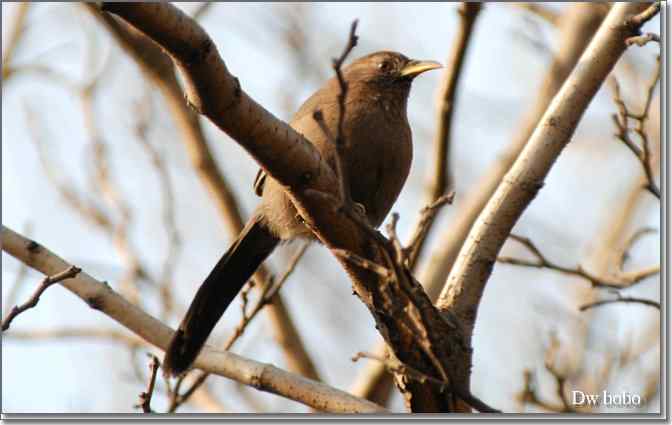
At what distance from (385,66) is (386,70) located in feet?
0.12

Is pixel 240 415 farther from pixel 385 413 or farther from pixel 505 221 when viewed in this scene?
pixel 505 221

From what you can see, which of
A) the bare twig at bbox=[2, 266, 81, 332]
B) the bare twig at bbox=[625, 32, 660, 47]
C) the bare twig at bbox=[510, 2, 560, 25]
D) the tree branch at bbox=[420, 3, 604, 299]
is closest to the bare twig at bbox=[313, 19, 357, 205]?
the bare twig at bbox=[2, 266, 81, 332]

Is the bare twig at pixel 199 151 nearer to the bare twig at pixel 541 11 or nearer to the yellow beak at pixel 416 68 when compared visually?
the yellow beak at pixel 416 68

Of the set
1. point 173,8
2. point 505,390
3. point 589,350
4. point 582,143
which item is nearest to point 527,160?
point 173,8

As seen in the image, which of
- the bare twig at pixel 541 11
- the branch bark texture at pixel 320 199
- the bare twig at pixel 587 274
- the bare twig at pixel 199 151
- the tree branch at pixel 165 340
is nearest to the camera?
the branch bark texture at pixel 320 199

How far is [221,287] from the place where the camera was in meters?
4.89

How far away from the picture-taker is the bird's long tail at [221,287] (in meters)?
4.39

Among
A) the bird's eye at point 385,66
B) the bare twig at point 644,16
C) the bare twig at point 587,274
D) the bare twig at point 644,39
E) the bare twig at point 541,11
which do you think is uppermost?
the bare twig at point 541,11

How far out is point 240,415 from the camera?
12.3ft

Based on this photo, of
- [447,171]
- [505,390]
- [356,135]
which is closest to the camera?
[356,135]

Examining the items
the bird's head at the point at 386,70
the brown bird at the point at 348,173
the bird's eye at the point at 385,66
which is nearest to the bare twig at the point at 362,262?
the brown bird at the point at 348,173

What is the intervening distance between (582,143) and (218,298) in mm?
7378

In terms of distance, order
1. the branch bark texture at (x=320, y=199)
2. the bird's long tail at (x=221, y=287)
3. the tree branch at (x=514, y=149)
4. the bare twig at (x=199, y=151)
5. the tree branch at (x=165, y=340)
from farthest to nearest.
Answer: the tree branch at (x=514, y=149), the bare twig at (x=199, y=151), the bird's long tail at (x=221, y=287), the tree branch at (x=165, y=340), the branch bark texture at (x=320, y=199)

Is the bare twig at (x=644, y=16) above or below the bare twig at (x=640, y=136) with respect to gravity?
above
